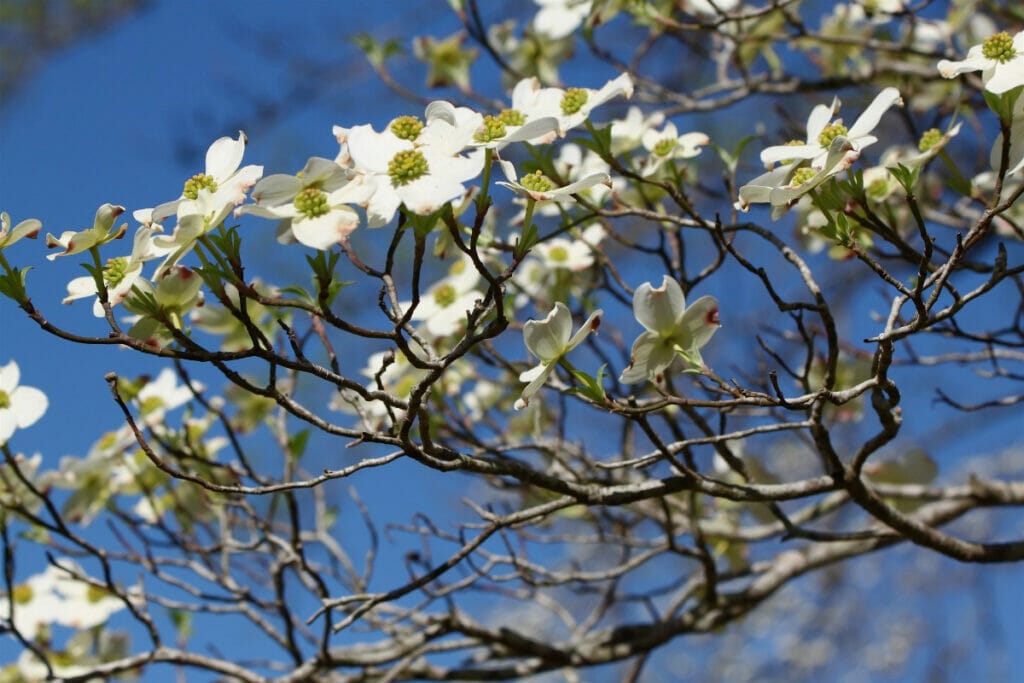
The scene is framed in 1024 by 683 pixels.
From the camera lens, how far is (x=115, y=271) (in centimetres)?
95

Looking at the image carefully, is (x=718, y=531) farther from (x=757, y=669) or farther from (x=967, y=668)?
(x=757, y=669)

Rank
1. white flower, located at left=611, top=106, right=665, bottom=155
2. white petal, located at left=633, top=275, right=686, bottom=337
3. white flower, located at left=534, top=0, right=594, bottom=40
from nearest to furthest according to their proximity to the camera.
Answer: white petal, located at left=633, top=275, right=686, bottom=337 < white flower, located at left=611, top=106, right=665, bottom=155 < white flower, located at left=534, top=0, right=594, bottom=40

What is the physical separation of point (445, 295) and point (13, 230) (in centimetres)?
66

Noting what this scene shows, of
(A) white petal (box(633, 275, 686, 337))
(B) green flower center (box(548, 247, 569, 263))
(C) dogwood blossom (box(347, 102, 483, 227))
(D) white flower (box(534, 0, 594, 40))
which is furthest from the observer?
(D) white flower (box(534, 0, 594, 40))

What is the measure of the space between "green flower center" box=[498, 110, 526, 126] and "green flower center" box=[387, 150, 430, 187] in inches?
9.3


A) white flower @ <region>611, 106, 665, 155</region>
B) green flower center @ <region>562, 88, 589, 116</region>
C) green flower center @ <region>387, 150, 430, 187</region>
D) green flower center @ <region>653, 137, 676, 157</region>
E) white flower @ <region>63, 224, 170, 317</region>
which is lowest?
white flower @ <region>63, 224, 170, 317</region>

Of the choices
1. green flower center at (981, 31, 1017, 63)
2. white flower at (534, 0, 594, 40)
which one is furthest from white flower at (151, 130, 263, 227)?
white flower at (534, 0, 594, 40)

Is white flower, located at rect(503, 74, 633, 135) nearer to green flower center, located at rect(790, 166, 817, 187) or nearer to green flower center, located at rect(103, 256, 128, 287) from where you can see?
green flower center, located at rect(790, 166, 817, 187)

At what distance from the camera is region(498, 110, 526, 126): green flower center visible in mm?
1096

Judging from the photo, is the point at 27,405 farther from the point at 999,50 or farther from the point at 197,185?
the point at 999,50

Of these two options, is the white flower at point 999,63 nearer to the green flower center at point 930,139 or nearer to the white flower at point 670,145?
the green flower center at point 930,139

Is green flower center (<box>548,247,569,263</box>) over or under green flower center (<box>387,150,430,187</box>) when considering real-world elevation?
over

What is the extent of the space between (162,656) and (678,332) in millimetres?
962

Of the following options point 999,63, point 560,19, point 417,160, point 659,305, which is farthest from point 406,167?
point 560,19
